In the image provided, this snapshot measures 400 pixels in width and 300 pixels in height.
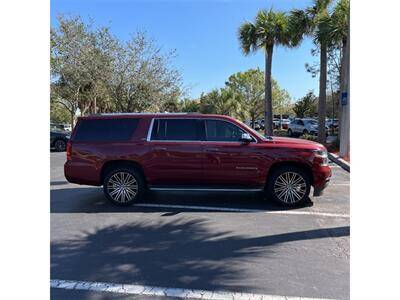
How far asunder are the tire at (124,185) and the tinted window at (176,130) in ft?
2.93

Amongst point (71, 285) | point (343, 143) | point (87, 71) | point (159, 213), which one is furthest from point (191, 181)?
point (87, 71)

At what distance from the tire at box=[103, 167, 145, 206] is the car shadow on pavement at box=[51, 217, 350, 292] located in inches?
51.5

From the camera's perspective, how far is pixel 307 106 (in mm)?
55844

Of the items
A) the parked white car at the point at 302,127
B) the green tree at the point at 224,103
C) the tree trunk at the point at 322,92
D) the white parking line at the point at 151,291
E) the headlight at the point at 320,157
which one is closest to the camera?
the white parking line at the point at 151,291

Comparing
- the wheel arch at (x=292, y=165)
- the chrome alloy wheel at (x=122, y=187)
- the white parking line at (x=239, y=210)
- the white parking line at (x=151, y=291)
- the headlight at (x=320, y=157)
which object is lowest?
the white parking line at (x=151, y=291)

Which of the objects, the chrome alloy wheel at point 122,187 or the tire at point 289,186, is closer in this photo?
the tire at point 289,186

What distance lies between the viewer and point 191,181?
24.9 ft

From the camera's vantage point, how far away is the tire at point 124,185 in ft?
25.1

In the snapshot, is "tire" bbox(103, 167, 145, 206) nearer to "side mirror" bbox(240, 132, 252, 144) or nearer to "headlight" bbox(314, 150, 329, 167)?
"side mirror" bbox(240, 132, 252, 144)

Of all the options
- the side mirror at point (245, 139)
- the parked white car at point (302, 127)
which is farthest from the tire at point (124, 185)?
the parked white car at point (302, 127)

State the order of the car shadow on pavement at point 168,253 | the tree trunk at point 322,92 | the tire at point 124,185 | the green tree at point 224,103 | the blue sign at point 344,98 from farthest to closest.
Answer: the green tree at point 224,103
the tree trunk at point 322,92
the blue sign at point 344,98
the tire at point 124,185
the car shadow on pavement at point 168,253

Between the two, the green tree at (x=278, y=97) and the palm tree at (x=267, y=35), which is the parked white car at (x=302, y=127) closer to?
the palm tree at (x=267, y=35)

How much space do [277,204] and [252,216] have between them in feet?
3.19
